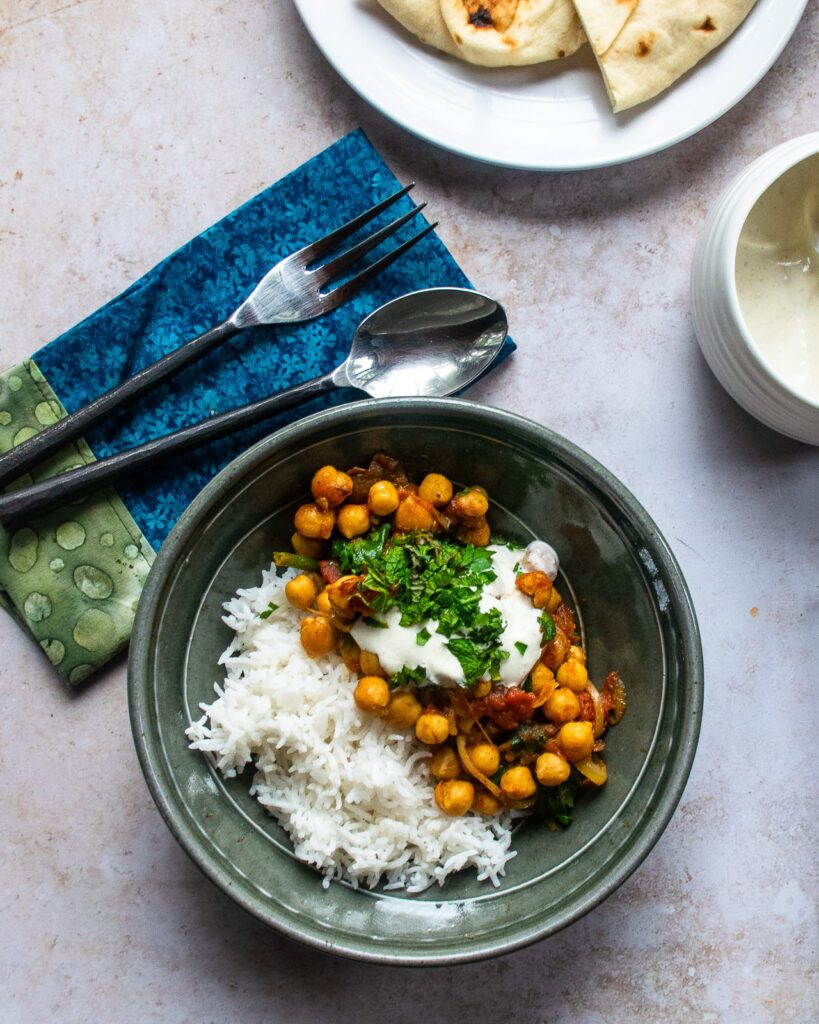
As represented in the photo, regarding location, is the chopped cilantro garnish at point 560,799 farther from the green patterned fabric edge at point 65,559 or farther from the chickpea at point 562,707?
the green patterned fabric edge at point 65,559

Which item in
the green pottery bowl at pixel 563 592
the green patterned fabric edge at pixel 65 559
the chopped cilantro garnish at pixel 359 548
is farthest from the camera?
the green patterned fabric edge at pixel 65 559

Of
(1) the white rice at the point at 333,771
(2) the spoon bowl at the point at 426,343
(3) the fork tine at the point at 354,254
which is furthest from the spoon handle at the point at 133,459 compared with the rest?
(1) the white rice at the point at 333,771

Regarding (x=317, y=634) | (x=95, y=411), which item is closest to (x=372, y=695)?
(x=317, y=634)

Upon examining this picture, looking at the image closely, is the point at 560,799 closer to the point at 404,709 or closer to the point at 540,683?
the point at 540,683

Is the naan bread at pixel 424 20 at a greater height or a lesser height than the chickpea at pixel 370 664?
greater

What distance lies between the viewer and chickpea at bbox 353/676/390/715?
2.01m

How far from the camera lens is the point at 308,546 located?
2.16 metres

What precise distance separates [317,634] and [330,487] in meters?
0.33

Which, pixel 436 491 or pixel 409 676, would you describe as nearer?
pixel 409 676

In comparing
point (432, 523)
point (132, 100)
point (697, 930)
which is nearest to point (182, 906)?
point (432, 523)

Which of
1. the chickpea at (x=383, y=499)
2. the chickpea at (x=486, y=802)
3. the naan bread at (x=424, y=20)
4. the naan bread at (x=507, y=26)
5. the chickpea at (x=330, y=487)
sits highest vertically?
the naan bread at (x=424, y=20)

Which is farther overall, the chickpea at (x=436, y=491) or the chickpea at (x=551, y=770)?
the chickpea at (x=436, y=491)

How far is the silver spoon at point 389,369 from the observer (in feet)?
7.22

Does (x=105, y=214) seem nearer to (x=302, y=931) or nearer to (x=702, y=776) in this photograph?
(x=302, y=931)
